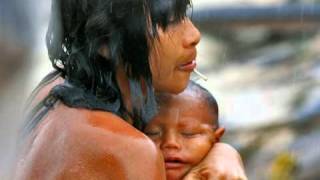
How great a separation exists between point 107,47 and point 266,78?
7.55 m

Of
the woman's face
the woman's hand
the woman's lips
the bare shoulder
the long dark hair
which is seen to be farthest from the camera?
the woman's hand

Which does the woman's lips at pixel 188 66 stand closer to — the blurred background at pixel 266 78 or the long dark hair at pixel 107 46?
the long dark hair at pixel 107 46

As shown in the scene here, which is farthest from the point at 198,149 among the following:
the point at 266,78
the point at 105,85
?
the point at 266,78

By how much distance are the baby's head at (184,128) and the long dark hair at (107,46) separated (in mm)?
334

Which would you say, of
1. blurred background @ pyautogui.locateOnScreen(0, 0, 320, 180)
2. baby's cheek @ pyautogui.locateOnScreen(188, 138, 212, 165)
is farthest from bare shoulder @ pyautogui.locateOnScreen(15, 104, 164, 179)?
blurred background @ pyautogui.locateOnScreen(0, 0, 320, 180)

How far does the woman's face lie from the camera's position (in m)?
2.82

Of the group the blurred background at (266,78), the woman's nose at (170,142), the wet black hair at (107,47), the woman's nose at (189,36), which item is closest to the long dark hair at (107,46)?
the wet black hair at (107,47)

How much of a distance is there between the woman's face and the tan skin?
14 cm

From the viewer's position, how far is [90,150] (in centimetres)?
260

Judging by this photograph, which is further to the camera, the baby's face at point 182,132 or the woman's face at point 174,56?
the baby's face at point 182,132

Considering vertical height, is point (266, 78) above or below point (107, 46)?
below

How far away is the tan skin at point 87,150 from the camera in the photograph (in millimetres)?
2588

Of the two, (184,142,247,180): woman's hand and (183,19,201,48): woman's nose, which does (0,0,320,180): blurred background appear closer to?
(184,142,247,180): woman's hand

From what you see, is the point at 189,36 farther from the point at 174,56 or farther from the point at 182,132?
the point at 182,132
